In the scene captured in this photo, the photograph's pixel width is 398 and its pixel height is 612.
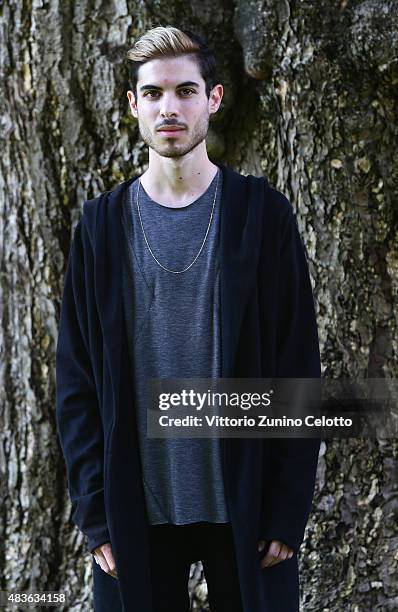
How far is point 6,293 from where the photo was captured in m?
3.65

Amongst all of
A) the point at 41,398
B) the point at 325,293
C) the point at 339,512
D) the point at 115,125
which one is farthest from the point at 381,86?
the point at 41,398

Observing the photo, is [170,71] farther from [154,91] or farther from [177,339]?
[177,339]

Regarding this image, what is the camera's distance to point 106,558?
7.60ft

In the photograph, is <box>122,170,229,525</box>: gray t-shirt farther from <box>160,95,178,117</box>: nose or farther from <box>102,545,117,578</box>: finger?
<box>160,95,178,117</box>: nose

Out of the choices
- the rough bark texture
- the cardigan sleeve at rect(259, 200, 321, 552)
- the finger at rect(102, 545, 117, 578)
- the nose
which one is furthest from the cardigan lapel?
the rough bark texture

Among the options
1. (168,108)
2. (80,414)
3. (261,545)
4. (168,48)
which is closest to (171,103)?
(168,108)

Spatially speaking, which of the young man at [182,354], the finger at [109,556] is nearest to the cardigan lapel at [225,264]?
the young man at [182,354]

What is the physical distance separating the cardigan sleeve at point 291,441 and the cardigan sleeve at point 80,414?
464 mm

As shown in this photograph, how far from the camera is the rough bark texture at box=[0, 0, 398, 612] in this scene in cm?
319

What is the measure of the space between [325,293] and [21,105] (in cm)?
149

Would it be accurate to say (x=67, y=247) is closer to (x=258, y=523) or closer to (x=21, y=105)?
(x=21, y=105)

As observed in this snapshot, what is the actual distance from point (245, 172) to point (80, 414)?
4.98ft

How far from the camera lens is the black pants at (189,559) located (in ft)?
7.55

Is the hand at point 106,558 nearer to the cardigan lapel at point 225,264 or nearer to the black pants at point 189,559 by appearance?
the black pants at point 189,559
